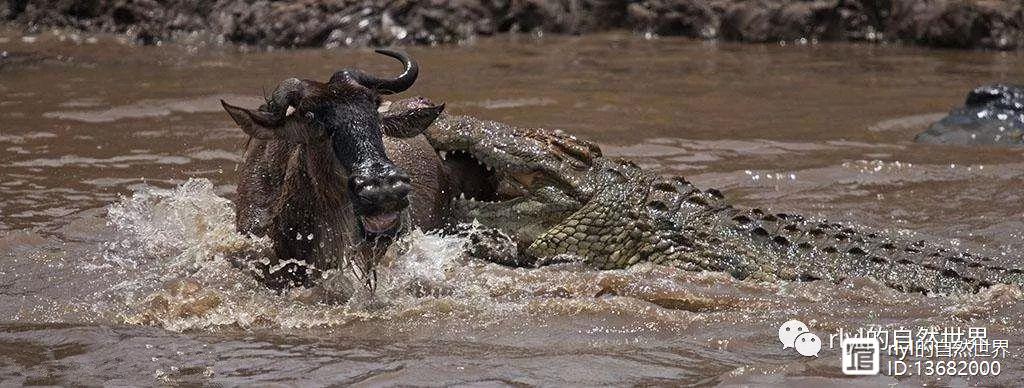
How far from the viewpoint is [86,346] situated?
5.24m

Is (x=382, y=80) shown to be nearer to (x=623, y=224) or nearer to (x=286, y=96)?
(x=286, y=96)

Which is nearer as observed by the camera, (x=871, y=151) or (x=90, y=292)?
(x=90, y=292)

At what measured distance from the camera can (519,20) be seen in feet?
53.2

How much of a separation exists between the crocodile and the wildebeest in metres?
0.47

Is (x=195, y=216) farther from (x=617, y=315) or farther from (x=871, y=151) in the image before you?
(x=871, y=151)

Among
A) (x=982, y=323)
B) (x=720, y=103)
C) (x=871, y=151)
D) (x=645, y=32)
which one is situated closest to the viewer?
(x=982, y=323)

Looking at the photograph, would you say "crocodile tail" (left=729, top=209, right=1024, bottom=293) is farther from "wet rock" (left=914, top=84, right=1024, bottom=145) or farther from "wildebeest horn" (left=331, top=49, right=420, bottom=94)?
"wet rock" (left=914, top=84, right=1024, bottom=145)

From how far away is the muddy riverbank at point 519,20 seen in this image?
48.5 feet

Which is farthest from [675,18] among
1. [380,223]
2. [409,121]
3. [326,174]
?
[380,223]

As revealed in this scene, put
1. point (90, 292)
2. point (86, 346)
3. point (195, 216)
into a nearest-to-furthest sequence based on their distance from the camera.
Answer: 1. point (86, 346)
2. point (90, 292)
3. point (195, 216)

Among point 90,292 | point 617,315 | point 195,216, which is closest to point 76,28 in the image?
point 195,216

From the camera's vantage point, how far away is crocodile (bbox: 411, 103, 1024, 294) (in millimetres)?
6453

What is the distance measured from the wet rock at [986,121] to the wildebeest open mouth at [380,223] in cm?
588

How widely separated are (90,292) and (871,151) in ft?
18.8
